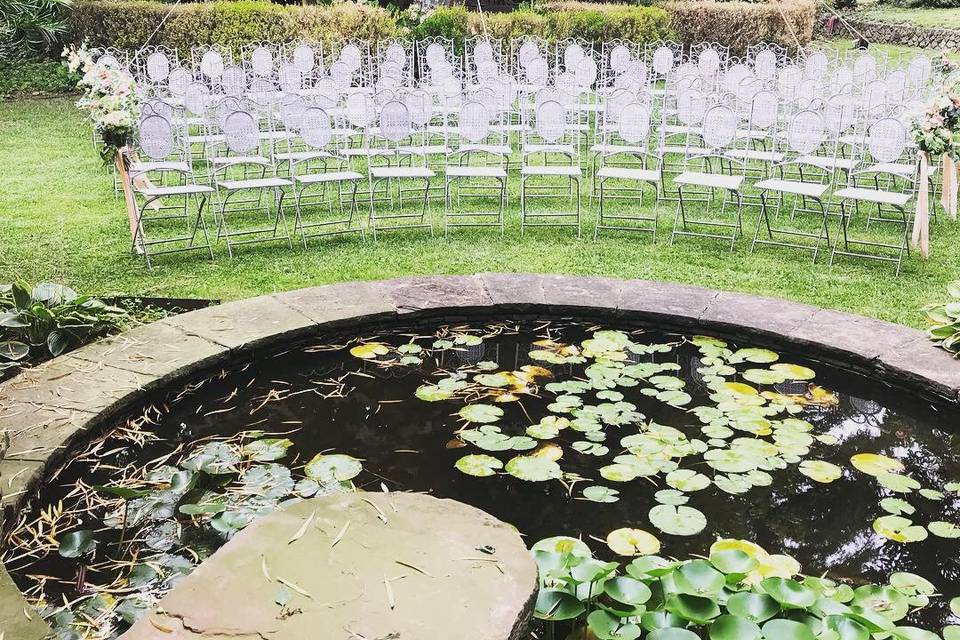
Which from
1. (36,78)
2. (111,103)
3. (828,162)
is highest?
(36,78)

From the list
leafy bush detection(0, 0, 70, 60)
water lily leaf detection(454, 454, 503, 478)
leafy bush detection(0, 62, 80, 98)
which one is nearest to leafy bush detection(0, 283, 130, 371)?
water lily leaf detection(454, 454, 503, 478)

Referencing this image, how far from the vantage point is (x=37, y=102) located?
45.6 feet

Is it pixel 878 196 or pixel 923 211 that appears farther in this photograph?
pixel 923 211

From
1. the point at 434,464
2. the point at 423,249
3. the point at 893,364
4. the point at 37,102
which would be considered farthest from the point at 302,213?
the point at 37,102

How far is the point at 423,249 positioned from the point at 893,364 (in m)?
3.57

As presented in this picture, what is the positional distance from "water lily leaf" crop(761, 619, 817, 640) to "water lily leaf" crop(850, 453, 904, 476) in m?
1.60

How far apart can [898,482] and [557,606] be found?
6.17 ft

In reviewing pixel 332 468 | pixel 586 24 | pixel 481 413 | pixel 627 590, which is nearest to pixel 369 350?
pixel 481 413

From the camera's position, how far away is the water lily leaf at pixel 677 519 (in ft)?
10.7

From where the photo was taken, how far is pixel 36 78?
1488 cm

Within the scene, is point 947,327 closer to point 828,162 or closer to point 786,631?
point 786,631

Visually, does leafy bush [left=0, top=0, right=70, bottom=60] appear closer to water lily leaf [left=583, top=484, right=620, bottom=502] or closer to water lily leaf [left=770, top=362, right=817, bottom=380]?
water lily leaf [left=770, top=362, right=817, bottom=380]

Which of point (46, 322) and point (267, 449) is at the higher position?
point (46, 322)

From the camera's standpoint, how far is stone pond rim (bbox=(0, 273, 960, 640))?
393cm
